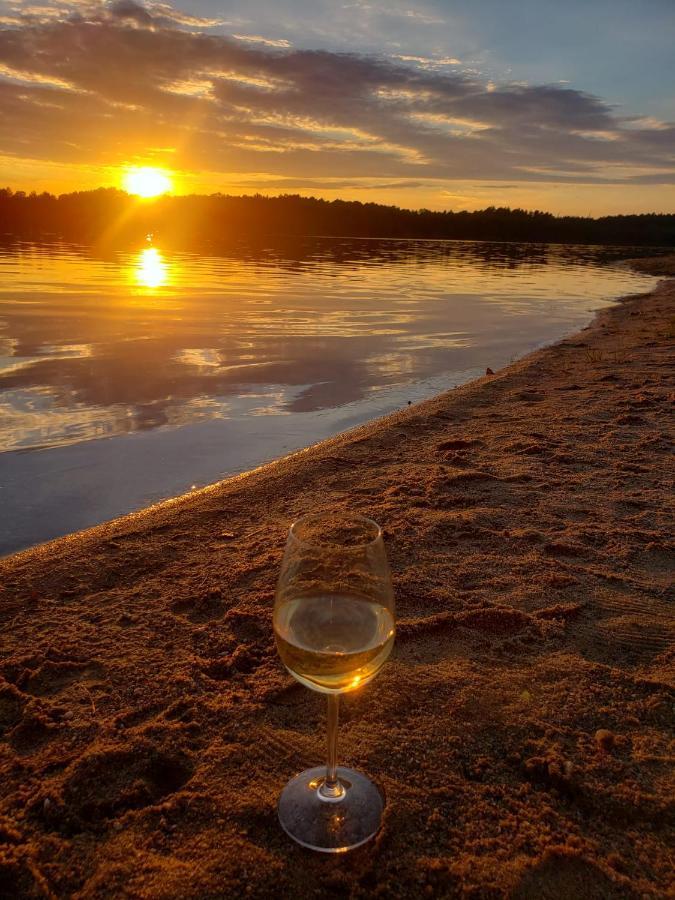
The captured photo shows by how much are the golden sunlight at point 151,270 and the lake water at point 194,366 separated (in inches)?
5.6

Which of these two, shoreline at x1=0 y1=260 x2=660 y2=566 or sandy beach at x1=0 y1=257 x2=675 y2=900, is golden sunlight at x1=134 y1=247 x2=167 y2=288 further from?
sandy beach at x1=0 y1=257 x2=675 y2=900

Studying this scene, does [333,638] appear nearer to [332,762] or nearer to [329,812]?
[332,762]

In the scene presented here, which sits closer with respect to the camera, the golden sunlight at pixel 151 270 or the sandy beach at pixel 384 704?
the sandy beach at pixel 384 704

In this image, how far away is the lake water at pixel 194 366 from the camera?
5.55 meters

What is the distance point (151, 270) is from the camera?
81.7 ft

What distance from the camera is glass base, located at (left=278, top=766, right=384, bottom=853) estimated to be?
1902 millimetres

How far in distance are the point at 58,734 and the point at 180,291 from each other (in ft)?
58.0

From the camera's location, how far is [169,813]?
203 cm

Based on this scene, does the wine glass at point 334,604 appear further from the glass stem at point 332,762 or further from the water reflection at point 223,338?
the water reflection at point 223,338

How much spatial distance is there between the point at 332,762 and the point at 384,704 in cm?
63

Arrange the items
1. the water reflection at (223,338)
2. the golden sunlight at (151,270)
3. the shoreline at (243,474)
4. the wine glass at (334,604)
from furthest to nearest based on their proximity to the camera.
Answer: the golden sunlight at (151,270), the water reflection at (223,338), the shoreline at (243,474), the wine glass at (334,604)

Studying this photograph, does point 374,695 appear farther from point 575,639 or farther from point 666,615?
point 666,615

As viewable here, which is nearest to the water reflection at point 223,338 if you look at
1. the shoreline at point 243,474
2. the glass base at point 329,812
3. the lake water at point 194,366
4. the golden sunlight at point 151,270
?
the lake water at point 194,366

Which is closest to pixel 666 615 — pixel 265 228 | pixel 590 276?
pixel 590 276
